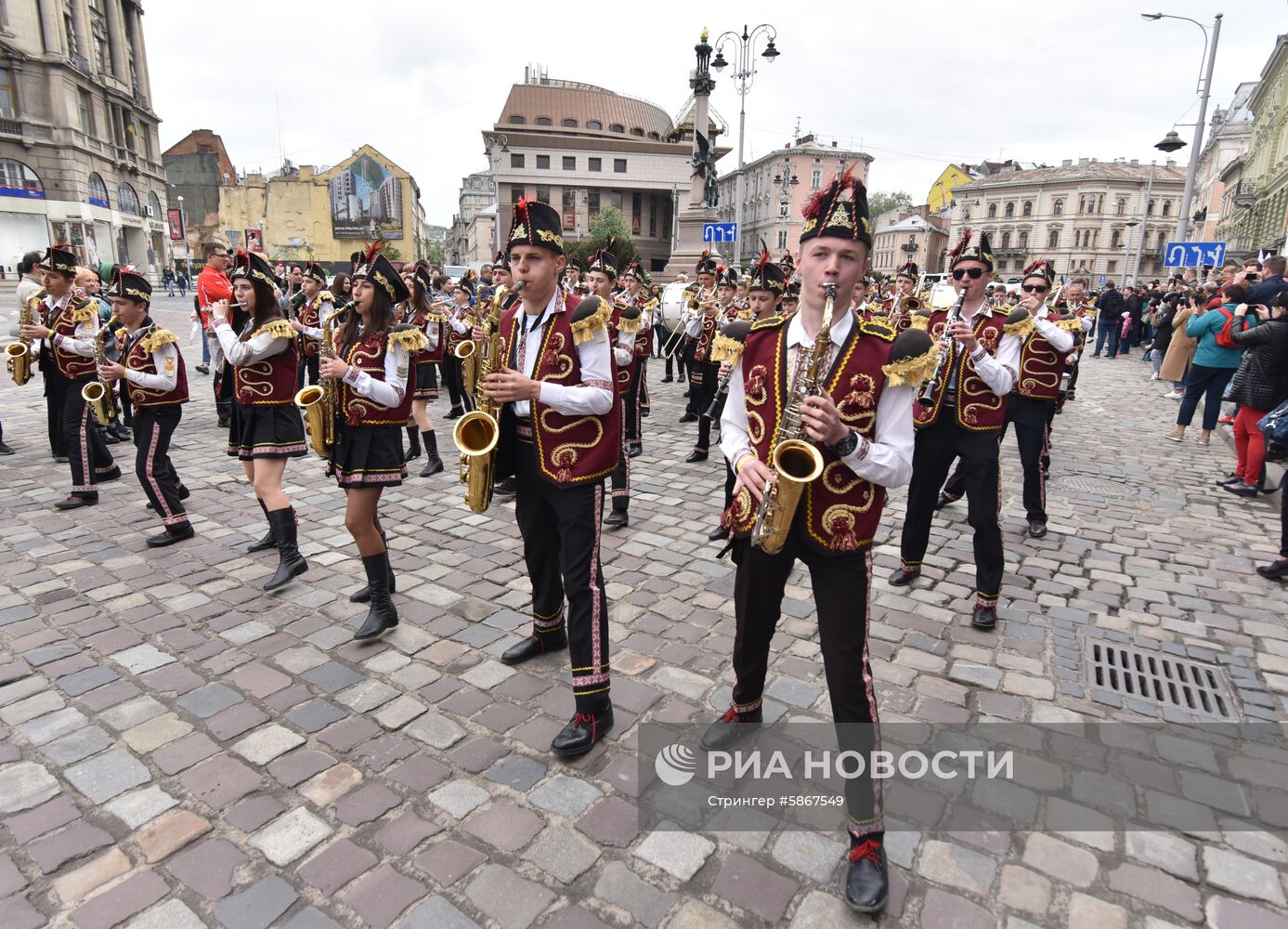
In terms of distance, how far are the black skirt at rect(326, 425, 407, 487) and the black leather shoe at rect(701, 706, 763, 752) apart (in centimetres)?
250

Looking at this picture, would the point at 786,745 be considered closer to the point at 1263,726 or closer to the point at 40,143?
the point at 1263,726

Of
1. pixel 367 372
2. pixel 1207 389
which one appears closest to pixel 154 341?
pixel 367 372

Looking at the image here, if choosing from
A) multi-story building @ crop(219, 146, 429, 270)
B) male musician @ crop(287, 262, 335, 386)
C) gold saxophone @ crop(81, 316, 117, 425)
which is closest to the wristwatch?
male musician @ crop(287, 262, 335, 386)

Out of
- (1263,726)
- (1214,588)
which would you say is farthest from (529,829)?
(1214,588)

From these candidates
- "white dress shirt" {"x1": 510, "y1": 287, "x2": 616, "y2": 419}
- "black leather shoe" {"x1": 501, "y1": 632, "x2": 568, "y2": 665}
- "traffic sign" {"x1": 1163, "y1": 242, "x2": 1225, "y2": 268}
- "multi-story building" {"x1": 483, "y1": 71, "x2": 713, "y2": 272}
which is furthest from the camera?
"multi-story building" {"x1": 483, "y1": 71, "x2": 713, "y2": 272}

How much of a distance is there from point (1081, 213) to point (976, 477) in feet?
312

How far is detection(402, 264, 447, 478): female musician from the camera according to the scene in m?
8.20

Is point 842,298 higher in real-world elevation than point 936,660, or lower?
higher

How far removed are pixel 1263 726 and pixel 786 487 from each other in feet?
11.2

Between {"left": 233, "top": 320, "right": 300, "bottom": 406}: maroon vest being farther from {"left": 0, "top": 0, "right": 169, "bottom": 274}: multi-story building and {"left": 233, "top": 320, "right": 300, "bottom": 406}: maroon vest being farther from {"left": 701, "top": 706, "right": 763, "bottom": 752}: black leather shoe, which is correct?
{"left": 0, "top": 0, "right": 169, "bottom": 274}: multi-story building

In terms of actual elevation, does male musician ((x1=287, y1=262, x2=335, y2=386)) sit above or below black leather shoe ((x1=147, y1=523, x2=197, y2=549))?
above

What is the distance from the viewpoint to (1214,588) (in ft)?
18.6

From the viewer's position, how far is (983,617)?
4.88m

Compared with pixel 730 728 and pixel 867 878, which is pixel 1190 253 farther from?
pixel 867 878
